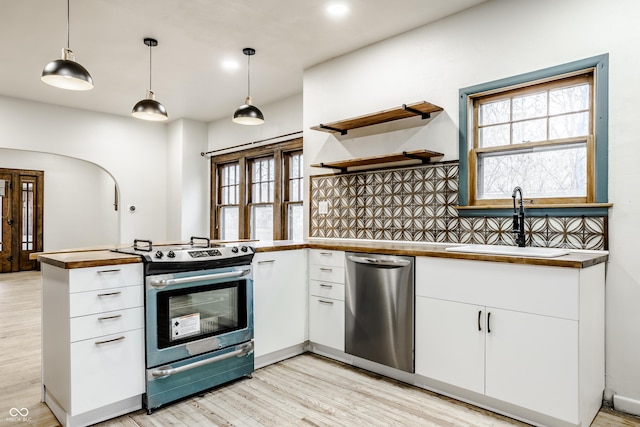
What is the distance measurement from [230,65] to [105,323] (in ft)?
9.95

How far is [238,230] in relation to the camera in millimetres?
6336

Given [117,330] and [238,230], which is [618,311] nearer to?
[117,330]

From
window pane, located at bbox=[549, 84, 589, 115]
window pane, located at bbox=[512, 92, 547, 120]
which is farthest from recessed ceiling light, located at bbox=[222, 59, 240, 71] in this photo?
window pane, located at bbox=[549, 84, 589, 115]

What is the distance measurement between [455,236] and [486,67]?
126 centimetres

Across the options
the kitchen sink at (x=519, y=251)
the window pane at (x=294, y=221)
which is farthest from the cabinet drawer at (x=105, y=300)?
the window pane at (x=294, y=221)

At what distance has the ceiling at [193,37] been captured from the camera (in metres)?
3.08

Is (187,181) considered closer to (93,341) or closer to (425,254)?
(93,341)

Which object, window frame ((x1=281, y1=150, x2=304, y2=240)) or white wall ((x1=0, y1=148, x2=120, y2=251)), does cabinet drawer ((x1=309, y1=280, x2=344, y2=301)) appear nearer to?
window frame ((x1=281, y1=150, x2=304, y2=240))

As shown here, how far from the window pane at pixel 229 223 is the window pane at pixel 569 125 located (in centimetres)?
469

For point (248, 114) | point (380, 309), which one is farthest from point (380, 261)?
point (248, 114)

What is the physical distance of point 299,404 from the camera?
2416 millimetres

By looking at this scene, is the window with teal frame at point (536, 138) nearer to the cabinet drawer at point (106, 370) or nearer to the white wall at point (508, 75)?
the white wall at point (508, 75)

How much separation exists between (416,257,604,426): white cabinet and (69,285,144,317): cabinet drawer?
67.3 inches

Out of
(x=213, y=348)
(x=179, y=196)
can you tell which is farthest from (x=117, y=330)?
(x=179, y=196)
